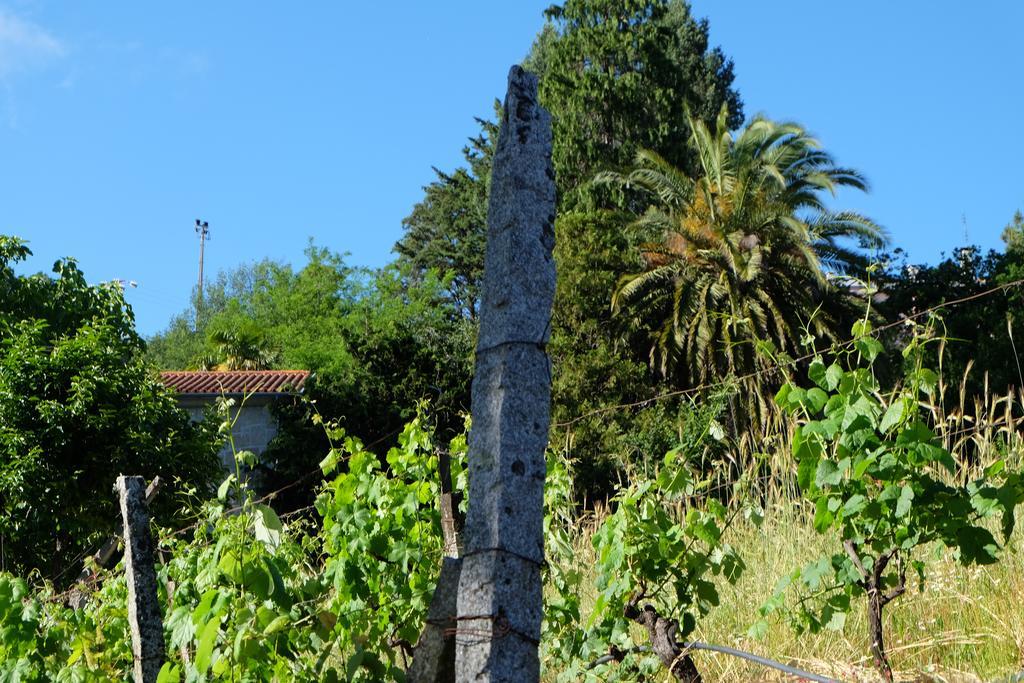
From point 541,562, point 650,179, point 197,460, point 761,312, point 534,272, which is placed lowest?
point 541,562

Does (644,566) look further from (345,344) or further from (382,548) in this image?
(345,344)

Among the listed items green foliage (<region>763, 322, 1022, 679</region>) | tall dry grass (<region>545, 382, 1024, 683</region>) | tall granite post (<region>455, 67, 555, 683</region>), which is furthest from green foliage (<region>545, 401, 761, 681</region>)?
tall granite post (<region>455, 67, 555, 683</region>)

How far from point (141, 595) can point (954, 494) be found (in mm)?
2320

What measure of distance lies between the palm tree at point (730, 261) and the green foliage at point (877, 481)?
18.5m

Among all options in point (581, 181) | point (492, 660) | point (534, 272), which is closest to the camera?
point (492, 660)

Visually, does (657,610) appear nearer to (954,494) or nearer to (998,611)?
(954,494)

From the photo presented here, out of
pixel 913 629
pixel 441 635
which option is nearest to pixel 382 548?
pixel 441 635

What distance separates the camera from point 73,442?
483 inches

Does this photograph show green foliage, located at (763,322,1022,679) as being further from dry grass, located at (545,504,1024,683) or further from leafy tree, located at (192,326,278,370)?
leafy tree, located at (192,326,278,370)

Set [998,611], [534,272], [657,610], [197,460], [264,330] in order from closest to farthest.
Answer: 1. [534,272]
2. [657,610]
3. [998,611]
4. [197,460]
5. [264,330]

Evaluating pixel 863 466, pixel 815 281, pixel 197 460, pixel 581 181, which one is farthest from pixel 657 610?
pixel 581 181

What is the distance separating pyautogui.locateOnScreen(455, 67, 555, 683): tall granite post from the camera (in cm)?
218

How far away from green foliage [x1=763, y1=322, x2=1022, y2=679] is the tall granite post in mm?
1273

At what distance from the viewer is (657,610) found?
3631 mm
